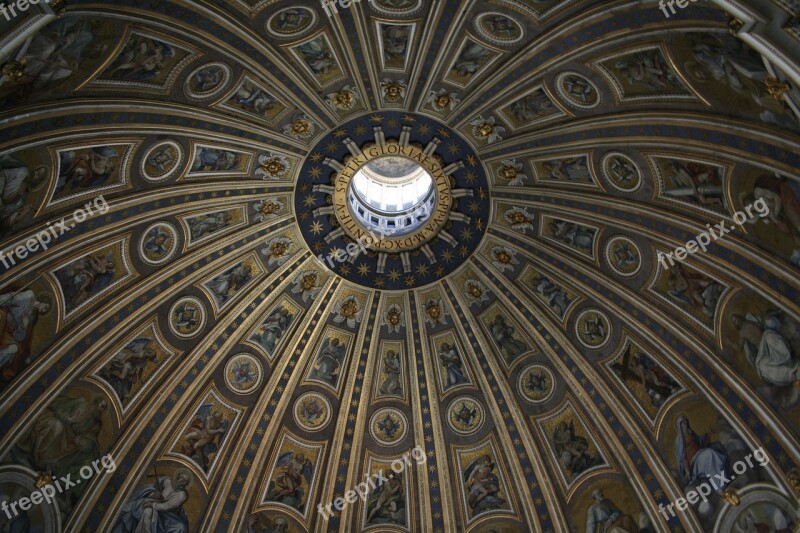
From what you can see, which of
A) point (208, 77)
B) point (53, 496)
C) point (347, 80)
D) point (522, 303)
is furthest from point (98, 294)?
point (522, 303)

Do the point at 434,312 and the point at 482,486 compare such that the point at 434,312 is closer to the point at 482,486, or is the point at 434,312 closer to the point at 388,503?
the point at 482,486

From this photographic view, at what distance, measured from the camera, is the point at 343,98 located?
69.1 feet

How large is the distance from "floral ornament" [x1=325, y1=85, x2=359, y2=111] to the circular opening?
254 cm

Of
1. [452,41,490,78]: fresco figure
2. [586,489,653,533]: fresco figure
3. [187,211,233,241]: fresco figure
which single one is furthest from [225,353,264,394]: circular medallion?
[452,41,490,78]: fresco figure

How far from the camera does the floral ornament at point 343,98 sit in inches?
821

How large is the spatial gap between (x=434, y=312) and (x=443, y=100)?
7248 mm

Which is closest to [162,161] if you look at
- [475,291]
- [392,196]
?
[392,196]

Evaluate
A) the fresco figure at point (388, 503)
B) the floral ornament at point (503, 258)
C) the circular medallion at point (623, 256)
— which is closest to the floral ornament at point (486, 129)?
the floral ornament at point (503, 258)

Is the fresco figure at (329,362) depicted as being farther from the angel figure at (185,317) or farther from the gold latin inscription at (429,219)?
the angel figure at (185,317)

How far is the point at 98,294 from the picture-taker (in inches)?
802

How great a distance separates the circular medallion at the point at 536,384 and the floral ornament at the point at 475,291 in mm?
2656

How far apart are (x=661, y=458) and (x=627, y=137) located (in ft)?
28.8

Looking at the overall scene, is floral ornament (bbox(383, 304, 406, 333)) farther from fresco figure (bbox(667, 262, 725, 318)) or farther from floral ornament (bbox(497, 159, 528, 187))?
fresco figure (bbox(667, 262, 725, 318))

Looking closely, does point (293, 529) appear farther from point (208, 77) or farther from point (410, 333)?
point (208, 77)
